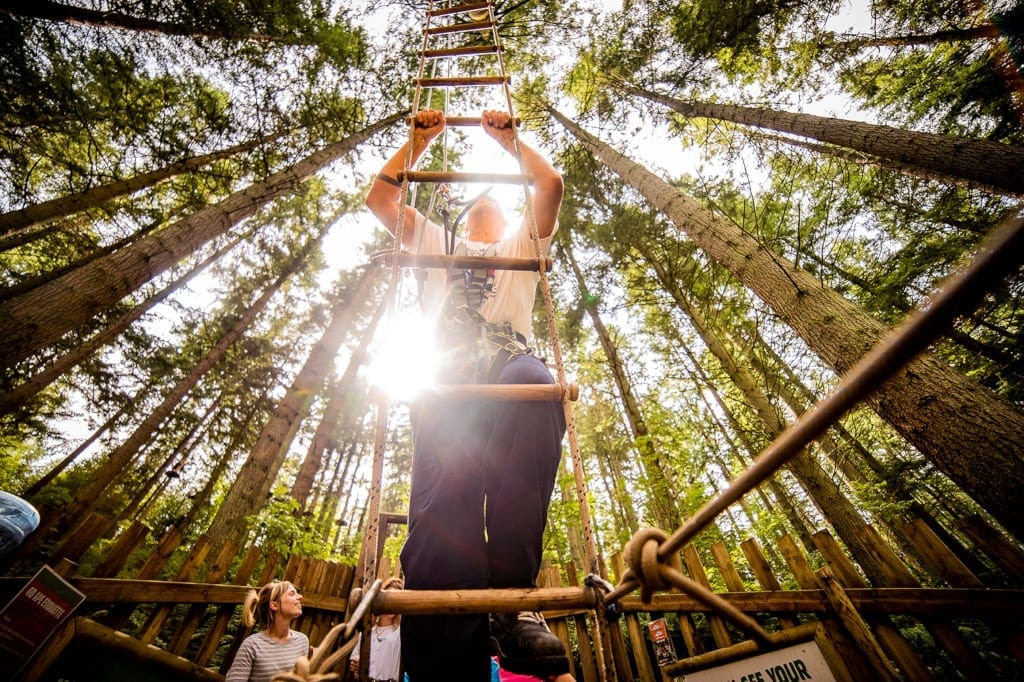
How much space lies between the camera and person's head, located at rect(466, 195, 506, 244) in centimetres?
272

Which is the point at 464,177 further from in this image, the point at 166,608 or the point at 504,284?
the point at 166,608

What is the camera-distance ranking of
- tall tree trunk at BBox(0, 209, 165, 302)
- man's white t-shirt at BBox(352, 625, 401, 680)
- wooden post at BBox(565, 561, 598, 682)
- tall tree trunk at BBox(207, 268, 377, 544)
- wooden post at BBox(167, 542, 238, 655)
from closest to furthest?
wooden post at BBox(167, 542, 238, 655) → wooden post at BBox(565, 561, 598, 682) → man's white t-shirt at BBox(352, 625, 401, 680) → tall tree trunk at BBox(207, 268, 377, 544) → tall tree trunk at BBox(0, 209, 165, 302)

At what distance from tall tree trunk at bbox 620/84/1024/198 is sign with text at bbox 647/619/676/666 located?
17.0ft

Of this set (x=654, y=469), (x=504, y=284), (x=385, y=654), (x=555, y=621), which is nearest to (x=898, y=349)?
(x=504, y=284)

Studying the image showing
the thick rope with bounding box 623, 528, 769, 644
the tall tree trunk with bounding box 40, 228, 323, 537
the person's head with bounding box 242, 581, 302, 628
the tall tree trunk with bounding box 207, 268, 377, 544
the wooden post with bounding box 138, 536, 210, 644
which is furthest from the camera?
the tall tree trunk with bounding box 40, 228, 323, 537

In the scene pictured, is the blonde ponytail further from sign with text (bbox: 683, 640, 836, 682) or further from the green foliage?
sign with text (bbox: 683, 640, 836, 682)

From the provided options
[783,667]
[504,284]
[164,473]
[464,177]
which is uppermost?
[164,473]

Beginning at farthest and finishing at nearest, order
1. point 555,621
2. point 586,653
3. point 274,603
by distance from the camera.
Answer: point 555,621 → point 586,653 → point 274,603

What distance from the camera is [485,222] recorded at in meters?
2.73

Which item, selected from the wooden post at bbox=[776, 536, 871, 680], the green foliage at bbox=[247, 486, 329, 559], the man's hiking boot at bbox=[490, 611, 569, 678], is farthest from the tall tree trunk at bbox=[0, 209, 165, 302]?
the wooden post at bbox=[776, 536, 871, 680]

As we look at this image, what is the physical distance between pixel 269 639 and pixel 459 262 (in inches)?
134

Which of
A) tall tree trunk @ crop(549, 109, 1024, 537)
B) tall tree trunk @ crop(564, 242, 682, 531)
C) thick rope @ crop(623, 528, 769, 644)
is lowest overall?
thick rope @ crop(623, 528, 769, 644)

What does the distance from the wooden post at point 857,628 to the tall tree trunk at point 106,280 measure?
6393 mm

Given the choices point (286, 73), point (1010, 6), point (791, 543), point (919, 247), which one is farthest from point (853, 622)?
point (286, 73)
